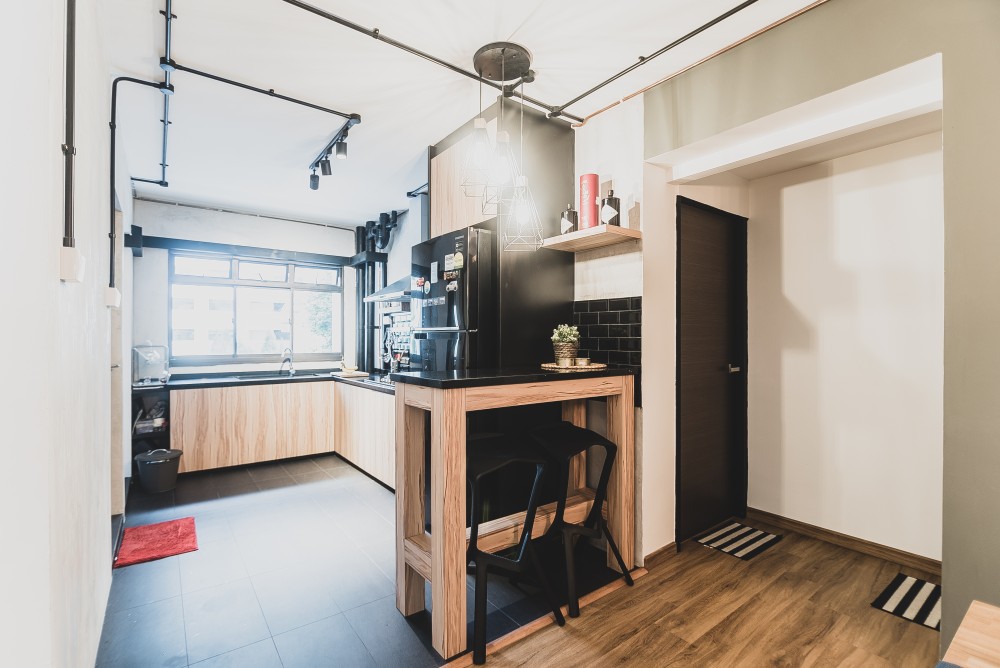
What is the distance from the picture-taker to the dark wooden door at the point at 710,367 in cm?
295

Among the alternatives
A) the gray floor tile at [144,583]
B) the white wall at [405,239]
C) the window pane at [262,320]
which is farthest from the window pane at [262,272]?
the gray floor tile at [144,583]

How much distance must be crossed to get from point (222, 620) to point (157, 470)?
7.86 ft

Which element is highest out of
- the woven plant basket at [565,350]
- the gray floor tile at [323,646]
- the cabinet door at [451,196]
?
the cabinet door at [451,196]

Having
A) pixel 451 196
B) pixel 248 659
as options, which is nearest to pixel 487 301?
pixel 451 196

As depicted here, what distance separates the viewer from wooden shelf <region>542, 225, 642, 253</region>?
250 centimetres

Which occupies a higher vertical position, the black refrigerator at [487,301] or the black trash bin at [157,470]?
the black refrigerator at [487,301]

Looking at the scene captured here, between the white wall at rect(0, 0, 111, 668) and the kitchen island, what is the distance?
1.10 m

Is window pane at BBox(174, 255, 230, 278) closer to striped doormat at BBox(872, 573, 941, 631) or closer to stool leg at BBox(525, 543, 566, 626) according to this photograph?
stool leg at BBox(525, 543, 566, 626)

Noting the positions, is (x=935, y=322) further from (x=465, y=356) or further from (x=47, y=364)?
(x=47, y=364)

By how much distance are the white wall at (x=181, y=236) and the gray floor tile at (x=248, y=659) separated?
402cm

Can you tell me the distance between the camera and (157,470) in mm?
3912

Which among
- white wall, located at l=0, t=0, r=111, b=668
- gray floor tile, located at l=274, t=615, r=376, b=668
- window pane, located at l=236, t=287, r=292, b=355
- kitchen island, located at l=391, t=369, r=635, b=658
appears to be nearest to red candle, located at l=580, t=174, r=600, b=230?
kitchen island, located at l=391, t=369, r=635, b=658

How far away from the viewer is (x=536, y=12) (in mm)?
2057

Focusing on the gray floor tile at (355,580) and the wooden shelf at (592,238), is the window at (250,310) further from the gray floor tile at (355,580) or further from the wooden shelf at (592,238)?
the wooden shelf at (592,238)
